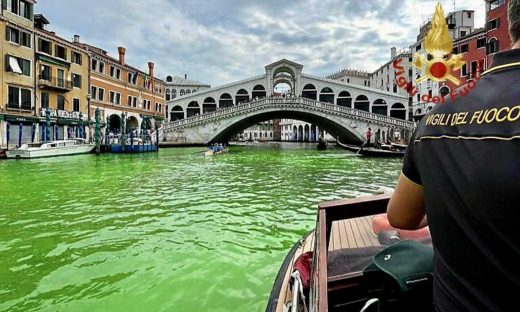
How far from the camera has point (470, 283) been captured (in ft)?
2.53

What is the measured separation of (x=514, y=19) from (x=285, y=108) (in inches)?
995

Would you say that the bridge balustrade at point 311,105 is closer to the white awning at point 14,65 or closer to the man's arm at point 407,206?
the white awning at point 14,65

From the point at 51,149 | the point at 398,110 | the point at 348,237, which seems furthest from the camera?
the point at 398,110

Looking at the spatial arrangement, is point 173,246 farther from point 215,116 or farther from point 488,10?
point 488,10

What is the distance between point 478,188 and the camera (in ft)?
2.36

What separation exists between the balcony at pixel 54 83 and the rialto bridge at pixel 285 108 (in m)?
7.21

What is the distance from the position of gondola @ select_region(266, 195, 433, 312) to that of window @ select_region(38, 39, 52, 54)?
849 inches

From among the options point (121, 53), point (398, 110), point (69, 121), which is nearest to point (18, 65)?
point (69, 121)

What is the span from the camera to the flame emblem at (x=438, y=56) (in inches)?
39.9

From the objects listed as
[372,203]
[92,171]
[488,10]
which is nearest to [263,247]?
[372,203]

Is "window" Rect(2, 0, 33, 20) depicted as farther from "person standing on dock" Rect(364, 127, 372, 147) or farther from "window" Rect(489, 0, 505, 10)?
"window" Rect(489, 0, 505, 10)

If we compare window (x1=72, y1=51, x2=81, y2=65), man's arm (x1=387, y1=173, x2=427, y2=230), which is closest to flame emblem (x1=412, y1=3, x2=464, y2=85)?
man's arm (x1=387, y1=173, x2=427, y2=230)

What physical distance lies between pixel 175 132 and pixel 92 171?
15868 mm

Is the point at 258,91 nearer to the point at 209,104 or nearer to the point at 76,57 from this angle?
the point at 209,104
